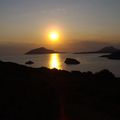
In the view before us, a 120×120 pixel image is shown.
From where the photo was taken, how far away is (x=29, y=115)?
11734mm

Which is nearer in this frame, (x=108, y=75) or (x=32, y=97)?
(x=32, y=97)

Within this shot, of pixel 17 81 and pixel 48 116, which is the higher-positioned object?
pixel 17 81

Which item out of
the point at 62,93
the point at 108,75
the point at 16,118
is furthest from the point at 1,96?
the point at 108,75

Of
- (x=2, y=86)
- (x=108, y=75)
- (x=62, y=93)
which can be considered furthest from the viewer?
(x=108, y=75)

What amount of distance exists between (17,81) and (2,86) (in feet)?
3.58

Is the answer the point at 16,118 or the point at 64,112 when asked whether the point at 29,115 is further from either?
the point at 64,112

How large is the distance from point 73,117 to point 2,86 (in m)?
4.08

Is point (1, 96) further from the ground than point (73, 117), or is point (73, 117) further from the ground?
point (1, 96)

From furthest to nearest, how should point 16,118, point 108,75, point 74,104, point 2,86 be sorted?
point 108,75 < point 74,104 < point 2,86 < point 16,118

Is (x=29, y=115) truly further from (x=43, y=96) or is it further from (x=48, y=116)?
(x=43, y=96)

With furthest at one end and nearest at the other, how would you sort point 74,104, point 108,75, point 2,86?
point 108,75 < point 74,104 < point 2,86

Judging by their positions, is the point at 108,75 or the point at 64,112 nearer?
the point at 64,112

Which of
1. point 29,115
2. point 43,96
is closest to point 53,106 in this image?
point 43,96

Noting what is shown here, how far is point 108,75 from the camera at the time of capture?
2964 cm
